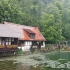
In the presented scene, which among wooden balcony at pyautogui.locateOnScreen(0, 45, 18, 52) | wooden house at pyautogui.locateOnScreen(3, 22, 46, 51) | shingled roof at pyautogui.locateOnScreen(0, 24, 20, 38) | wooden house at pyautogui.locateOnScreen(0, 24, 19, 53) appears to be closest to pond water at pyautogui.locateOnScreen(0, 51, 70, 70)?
wooden balcony at pyautogui.locateOnScreen(0, 45, 18, 52)

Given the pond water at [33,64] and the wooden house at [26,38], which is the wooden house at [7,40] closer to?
the wooden house at [26,38]

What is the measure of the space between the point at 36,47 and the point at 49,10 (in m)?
29.8

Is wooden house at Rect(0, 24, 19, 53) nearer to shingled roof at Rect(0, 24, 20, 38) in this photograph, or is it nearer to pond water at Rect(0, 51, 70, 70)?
shingled roof at Rect(0, 24, 20, 38)

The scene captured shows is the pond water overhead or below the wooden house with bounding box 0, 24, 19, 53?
below

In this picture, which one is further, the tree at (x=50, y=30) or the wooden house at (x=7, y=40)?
the tree at (x=50, y=30)

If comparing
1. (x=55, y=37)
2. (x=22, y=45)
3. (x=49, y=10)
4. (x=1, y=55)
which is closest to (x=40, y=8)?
(x=49, y=10)

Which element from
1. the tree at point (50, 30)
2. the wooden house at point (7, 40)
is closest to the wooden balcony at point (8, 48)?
the wooden house at point (7, 40)

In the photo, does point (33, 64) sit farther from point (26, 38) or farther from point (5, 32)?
point (26, 38)

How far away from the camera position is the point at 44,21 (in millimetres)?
72188

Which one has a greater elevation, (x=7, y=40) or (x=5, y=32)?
(x=5, y=32)

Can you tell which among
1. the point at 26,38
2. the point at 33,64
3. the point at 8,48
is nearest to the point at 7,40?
the point at 8,48

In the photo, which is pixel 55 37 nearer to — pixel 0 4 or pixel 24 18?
pixel 24 18

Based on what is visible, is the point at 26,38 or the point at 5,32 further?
the point at 26,38

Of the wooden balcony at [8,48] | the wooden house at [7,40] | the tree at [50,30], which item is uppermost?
the tree at [50,30]
